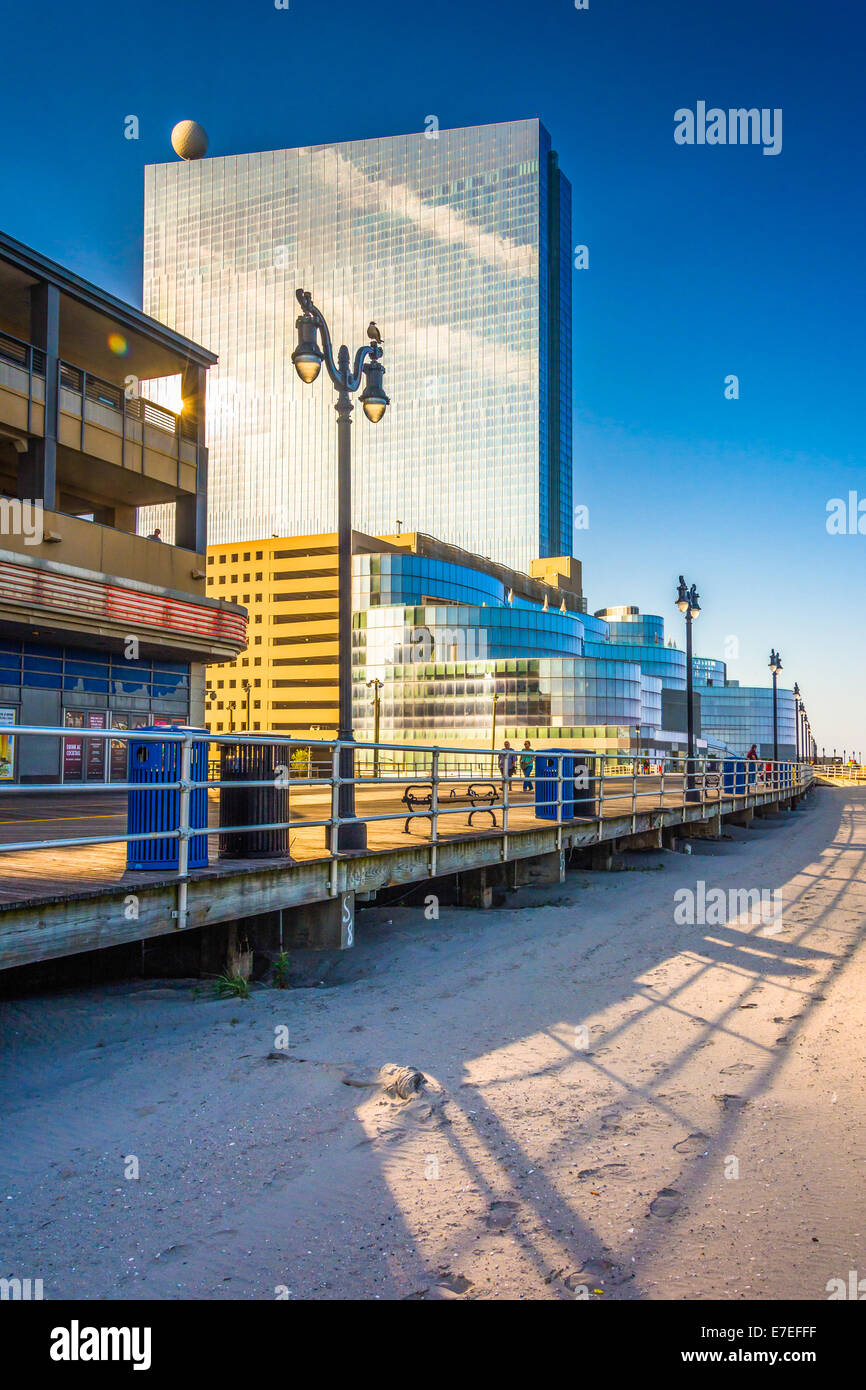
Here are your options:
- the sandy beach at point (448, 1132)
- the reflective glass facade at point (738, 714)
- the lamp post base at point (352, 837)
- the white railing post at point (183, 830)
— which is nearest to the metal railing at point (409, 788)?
the white railing post at point (183, 830)

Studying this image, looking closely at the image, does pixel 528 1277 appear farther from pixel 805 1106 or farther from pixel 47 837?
pixel 47 837

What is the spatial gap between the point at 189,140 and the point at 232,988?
136 meters

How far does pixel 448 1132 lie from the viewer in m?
4.65

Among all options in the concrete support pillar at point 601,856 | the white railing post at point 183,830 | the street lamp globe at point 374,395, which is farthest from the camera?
the concrete support pillar at point 601,856

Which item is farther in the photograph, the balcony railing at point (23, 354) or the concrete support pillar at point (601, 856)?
the balcony railing at point (23, 354)

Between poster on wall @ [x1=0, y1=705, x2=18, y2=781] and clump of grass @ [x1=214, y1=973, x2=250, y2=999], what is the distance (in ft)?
48.7

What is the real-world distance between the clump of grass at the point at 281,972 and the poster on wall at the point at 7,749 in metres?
14.5

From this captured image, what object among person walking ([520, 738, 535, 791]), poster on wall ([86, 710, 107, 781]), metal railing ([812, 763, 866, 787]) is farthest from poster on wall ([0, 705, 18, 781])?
metal railing ([812, 763, 866, 787])

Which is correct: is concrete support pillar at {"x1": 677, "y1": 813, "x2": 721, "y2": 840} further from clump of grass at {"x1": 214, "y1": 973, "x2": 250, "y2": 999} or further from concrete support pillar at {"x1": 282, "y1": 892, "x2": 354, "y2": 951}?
clump of grass at {"x1": 214, "y1": 973, "x2": 250, "y2": 999}

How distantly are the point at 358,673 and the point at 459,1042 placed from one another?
9379 centimetres

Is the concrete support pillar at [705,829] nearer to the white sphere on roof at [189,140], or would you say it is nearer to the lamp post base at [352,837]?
the lamp post base at [352,837]

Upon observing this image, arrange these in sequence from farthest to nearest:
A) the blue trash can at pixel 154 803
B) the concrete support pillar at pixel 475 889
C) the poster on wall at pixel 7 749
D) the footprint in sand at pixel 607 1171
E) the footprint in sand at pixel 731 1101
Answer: the poster on wall at pixel 7 749, the concrete support pillar at pixel 475 889, the blue trash can at pixel 154 803, the footprint in sand at pixel 731 1101, the footprint in sand at pixel 607 1171

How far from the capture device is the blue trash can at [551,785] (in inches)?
534
